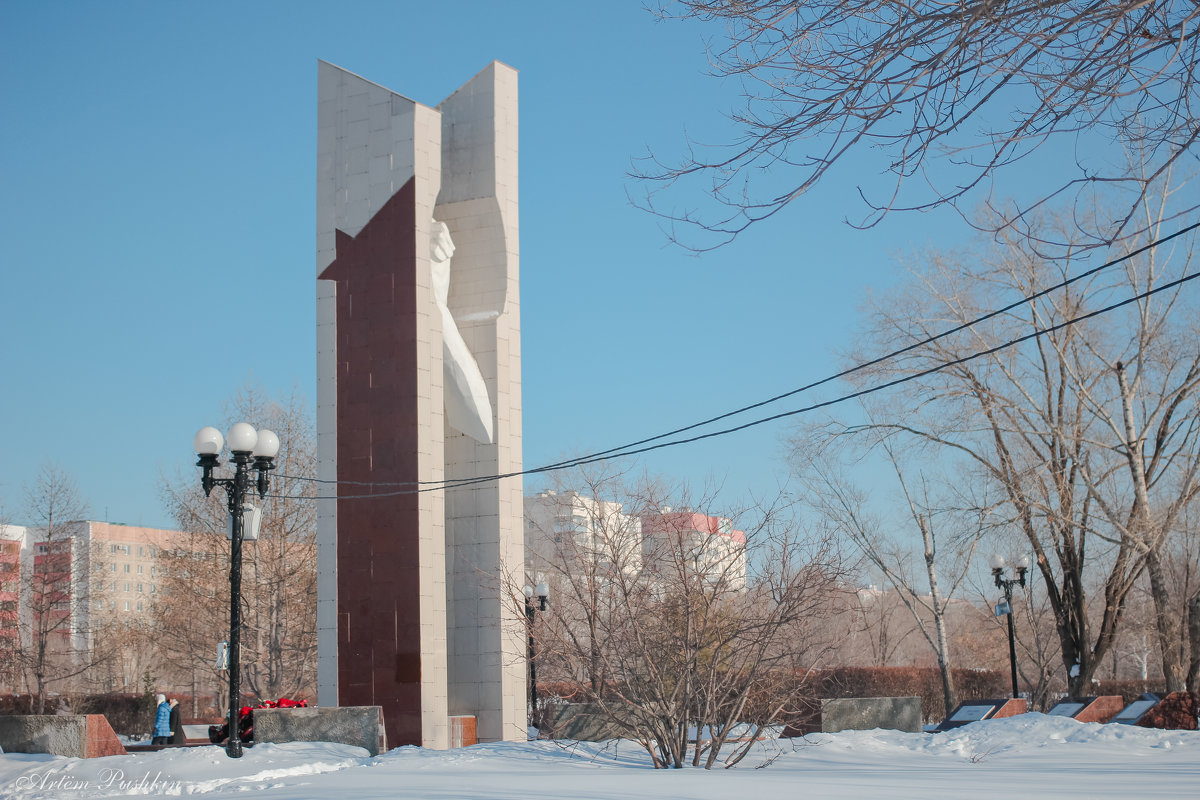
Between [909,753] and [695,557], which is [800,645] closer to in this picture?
[695,557]

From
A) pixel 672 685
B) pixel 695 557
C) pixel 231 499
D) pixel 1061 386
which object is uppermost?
pixel 1061 386

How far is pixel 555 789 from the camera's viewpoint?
9016 millimetres

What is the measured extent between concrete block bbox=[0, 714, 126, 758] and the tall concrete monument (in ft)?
16.8

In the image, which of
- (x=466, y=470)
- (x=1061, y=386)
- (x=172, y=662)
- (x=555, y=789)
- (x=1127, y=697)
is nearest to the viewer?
(x=555, y=789)

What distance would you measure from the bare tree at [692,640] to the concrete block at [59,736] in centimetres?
611

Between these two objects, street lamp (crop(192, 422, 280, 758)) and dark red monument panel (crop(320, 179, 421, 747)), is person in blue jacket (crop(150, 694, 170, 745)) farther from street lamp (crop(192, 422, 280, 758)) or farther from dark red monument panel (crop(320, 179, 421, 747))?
street lamp (crop(192, 422, 280, 758))

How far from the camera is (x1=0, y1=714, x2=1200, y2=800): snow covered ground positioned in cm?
885

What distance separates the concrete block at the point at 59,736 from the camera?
552 inches

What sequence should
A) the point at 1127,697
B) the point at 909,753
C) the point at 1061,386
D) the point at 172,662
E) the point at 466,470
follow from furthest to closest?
the point at 1127,697 → the point at 172,662 → the point at 1061,386 → the point at 466,470 → the point at 909,753

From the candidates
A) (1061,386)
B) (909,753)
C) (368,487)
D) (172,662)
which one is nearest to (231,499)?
(368,487)

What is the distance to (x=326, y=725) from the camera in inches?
589

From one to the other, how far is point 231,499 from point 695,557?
6495 millimetres

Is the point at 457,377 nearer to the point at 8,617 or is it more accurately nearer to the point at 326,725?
the point at 326,725

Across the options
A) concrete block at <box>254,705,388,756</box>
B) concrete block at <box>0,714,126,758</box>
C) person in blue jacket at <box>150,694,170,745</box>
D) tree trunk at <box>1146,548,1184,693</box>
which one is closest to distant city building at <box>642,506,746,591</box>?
concrete block at <box>254,705,388,756</box>
